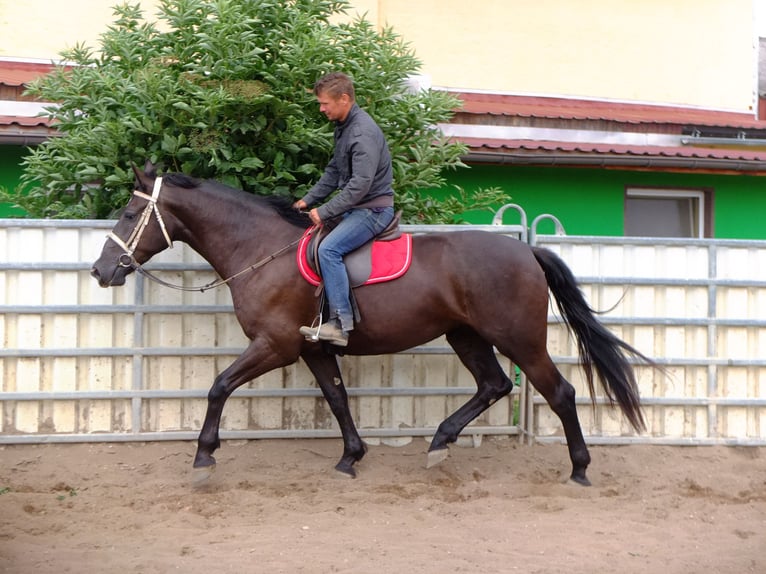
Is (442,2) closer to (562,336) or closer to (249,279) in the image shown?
(562,336)

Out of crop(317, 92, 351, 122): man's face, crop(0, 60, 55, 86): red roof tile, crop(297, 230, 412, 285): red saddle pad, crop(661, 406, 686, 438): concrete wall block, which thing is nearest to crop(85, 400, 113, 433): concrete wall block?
crop(297, 230, 412, 285): red saddle pad

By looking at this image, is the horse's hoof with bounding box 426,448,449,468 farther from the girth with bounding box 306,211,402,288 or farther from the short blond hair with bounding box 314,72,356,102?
the short blond hair with bounding box 314,72,356,102

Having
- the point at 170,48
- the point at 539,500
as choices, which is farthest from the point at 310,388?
the point at 170,48

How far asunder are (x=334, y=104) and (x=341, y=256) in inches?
41.1

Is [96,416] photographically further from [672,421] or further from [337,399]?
[672,421]

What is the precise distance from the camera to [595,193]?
11195 millimetres

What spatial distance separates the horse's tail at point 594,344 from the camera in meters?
6.46

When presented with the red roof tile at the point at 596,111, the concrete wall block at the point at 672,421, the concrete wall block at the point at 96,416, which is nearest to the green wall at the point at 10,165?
the concrete wall block at the point at 96,416

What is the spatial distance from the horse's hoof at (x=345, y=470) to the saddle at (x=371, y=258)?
1.40 m

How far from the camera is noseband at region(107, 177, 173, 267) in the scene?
239 inches

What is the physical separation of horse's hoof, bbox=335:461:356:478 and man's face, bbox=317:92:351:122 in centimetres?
256

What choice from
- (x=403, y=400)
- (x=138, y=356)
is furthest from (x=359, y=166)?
(x=138, y=356)

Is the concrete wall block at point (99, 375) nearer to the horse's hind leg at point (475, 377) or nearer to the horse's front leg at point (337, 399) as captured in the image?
the horse's front leg at point (337, 399)

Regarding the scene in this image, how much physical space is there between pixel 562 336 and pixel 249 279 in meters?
2.74
